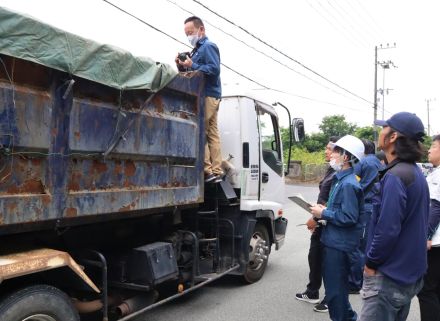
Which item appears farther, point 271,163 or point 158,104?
point 271,163

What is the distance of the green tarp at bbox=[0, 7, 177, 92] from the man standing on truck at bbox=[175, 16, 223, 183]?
0.83 meters

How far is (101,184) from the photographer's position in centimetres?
329

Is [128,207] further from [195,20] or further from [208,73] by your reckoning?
[195,20]

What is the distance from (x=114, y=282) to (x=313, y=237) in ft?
7.97

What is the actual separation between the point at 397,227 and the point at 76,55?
2321 mm

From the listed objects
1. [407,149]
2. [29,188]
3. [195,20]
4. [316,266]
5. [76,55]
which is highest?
[195,20]

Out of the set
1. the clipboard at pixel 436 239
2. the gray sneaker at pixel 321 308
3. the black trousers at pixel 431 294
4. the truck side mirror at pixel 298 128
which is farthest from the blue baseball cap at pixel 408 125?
the truck side mirror at pixel 298 128

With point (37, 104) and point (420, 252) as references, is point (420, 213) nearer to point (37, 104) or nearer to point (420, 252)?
point (420, 252)

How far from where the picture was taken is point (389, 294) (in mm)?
2680

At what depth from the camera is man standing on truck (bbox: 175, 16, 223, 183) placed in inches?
181

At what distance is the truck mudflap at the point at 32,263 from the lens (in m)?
2.57

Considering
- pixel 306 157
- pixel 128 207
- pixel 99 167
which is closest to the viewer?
pixel 99 167

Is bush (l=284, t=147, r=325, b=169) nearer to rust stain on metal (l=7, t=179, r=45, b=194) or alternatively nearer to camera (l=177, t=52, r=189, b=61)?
camera (l=177, t=52, r=189, b=61)

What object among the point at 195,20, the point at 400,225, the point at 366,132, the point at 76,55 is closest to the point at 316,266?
the point at 400,225
